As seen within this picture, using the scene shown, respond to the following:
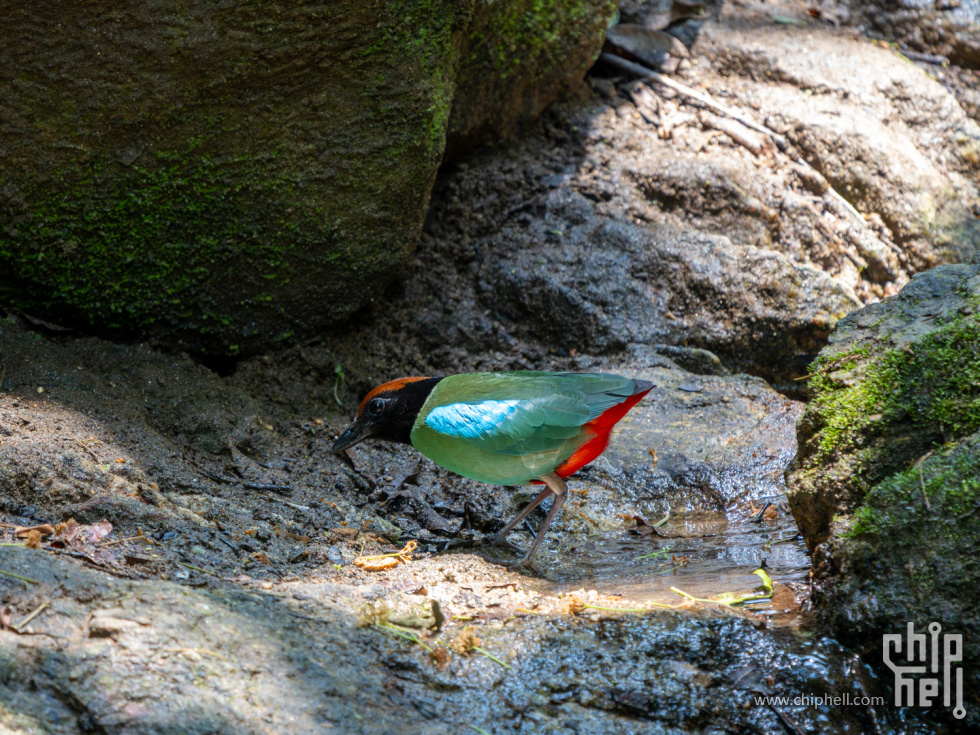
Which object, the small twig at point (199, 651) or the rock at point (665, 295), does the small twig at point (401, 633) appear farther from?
the rock at point (665, 295)

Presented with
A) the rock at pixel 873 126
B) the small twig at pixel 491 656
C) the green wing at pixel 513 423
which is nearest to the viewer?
the small twig at pixel 491 656

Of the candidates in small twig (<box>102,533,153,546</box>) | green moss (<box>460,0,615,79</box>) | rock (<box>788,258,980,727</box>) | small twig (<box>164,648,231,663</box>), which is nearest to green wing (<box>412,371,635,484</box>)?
A: rock (<box>788,258,980,727</box>)

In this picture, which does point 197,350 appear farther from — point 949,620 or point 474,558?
point 949,620

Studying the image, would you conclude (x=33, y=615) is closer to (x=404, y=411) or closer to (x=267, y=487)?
(x=267, y=487)

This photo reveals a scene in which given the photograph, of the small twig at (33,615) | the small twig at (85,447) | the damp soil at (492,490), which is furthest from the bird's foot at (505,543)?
the small twig at (33,615)

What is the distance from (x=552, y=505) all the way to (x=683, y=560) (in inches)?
29.9

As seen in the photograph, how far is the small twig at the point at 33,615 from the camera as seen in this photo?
2.39m

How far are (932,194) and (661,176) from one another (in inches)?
91.0

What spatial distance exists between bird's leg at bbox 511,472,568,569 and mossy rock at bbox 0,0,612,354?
1.84m

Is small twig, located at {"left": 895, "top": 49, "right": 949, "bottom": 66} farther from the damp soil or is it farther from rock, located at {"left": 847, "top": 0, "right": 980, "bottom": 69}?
the damp soil

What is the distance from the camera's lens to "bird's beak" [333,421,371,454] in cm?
426

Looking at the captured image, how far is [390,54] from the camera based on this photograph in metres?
4.36

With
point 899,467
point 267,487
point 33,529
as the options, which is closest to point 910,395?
point 899,467

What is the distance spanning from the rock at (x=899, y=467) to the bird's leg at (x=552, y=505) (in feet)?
3.86
